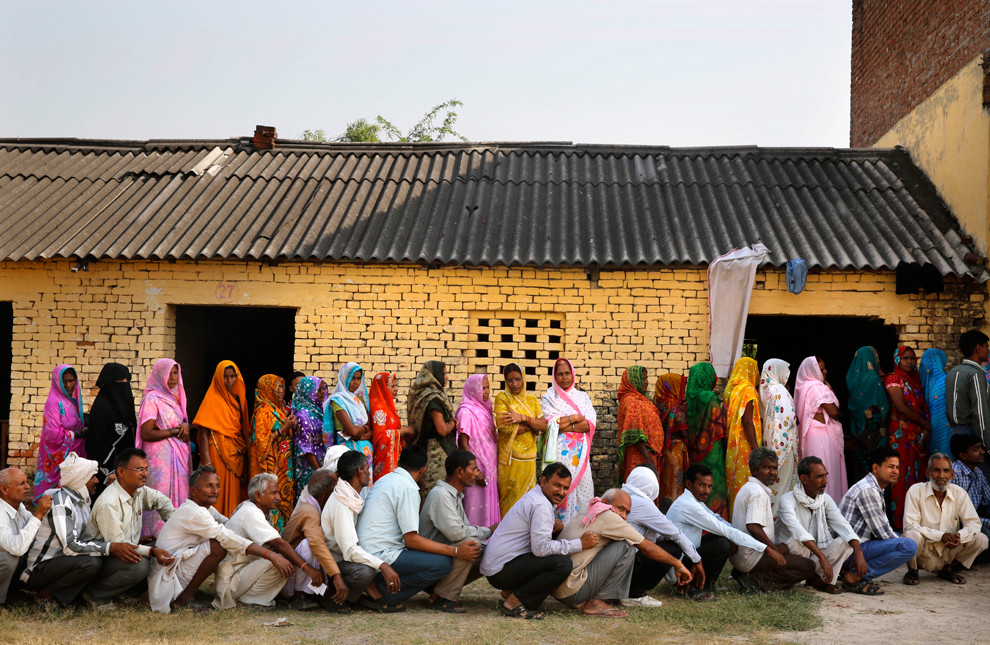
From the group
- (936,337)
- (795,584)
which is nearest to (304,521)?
(795,584)

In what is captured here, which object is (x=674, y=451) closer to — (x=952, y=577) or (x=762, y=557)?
(x=762, y=557)

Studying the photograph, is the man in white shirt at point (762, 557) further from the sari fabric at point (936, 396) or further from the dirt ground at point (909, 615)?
the sari fabric at point (936, 396)

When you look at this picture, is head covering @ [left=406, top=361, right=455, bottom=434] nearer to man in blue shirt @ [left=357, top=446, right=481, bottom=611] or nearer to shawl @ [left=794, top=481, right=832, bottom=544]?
man in blue shirt @ [left=357, top=446, right=481, bottom=611]

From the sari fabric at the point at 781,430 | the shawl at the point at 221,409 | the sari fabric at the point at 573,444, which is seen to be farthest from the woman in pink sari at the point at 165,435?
the sari fabric at the point at 781,430

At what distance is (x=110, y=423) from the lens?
23.3 feet

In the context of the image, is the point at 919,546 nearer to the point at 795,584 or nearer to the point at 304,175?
the point at 795,584

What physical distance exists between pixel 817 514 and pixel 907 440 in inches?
84.8

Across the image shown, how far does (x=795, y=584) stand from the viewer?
20.0 ft

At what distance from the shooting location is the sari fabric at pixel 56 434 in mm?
7215

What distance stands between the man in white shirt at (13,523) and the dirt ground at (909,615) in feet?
14.2

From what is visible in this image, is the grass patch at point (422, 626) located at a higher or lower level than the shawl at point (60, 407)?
lower

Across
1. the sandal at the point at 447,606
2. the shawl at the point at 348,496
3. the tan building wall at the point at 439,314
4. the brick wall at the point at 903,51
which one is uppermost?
the brick wall at the point at 903,51

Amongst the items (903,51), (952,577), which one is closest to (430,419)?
(952,577)

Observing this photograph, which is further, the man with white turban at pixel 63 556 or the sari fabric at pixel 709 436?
the sari fabric at pixel 709 436
